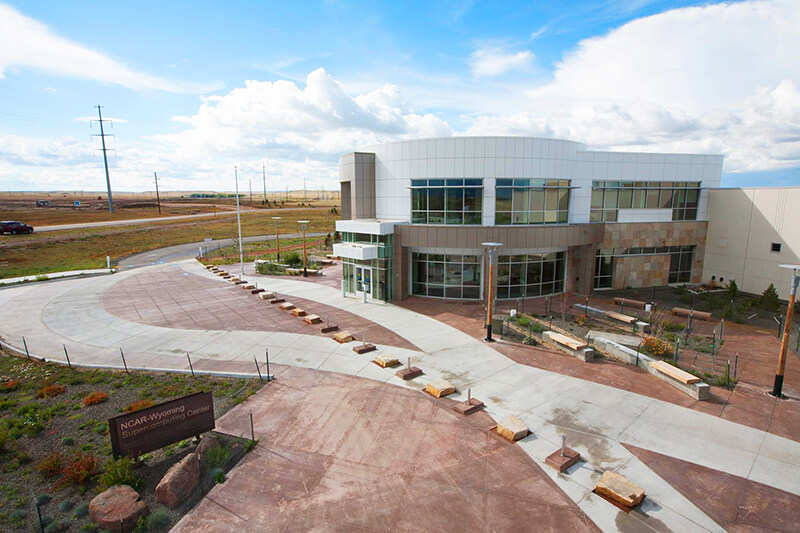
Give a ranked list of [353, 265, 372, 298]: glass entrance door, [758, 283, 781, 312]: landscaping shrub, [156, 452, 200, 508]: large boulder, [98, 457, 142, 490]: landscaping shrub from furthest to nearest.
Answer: [353, 265, 372, 298]: glass entrance door
[758, 283, 781, 312]: landscaping shrub
[98, 457, 142, 490]: landscaping shrub
[156, 452, 200, 508]: large boulder

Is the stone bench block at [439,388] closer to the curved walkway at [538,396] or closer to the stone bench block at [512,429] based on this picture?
the curved walkway at [538,396]

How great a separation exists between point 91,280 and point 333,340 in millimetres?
29336

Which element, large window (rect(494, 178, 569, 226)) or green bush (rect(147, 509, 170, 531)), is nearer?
green bush (rect(147, 509, 170, 531))

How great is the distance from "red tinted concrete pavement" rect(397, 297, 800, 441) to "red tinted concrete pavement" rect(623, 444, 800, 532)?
3.57 meters

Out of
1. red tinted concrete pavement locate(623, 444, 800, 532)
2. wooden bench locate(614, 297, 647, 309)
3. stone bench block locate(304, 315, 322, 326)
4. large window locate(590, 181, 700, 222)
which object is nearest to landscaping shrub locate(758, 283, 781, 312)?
wooden bench locate(614, 297, 647, 309)

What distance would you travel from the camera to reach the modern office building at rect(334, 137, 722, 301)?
26469 mm

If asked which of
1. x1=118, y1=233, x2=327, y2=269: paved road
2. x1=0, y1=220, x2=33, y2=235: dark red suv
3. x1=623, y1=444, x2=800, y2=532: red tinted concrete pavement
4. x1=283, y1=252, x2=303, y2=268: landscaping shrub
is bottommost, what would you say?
x1=118, y1=233, x2=327, y2=269: paved road

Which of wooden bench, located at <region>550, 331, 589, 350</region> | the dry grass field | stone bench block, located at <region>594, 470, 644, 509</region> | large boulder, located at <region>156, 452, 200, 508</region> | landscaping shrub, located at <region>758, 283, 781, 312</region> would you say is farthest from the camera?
the dry grass field

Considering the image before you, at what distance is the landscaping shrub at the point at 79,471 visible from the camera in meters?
10.1

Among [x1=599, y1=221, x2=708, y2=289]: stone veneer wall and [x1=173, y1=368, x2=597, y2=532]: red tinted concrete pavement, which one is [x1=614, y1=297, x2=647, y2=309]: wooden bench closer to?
[x1=599, y1=221, x2=708, y2=289]: stone veneer wall

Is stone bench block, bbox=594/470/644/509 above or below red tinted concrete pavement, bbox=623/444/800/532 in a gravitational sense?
above

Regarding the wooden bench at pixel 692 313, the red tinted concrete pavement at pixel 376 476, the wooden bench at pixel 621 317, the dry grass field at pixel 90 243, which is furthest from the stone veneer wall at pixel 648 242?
the dry grass field at pixel 90 243

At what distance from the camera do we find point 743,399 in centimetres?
1423

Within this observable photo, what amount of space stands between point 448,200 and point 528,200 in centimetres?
538
